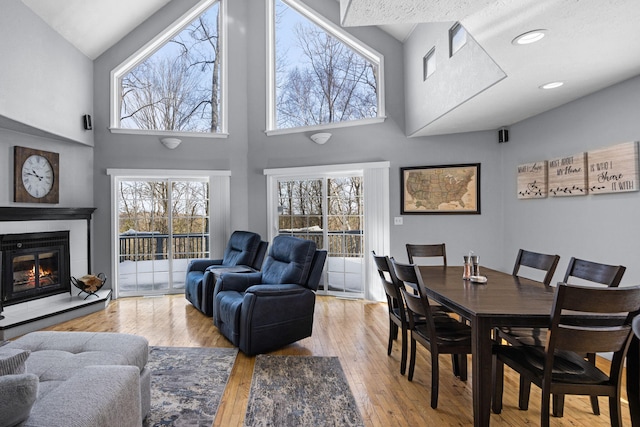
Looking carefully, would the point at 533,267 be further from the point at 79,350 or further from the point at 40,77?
the point at 40,77

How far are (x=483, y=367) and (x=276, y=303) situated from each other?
1.73 m

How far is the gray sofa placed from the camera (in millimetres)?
1123

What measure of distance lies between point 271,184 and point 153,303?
95.2 inches

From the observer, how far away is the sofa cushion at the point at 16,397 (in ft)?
3.48

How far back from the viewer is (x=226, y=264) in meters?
4.69

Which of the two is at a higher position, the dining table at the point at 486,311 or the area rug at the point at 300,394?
the dining table at the point at 486,311

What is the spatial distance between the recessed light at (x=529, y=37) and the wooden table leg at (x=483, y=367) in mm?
1729

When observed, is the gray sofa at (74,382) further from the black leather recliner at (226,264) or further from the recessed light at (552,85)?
the recessed light at (552,85)

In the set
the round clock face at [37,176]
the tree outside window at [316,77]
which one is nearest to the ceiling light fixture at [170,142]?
the round clock face at [37,176]

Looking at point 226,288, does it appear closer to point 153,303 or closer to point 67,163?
point 153,303

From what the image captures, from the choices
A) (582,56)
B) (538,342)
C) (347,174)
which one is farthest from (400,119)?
(538,342)

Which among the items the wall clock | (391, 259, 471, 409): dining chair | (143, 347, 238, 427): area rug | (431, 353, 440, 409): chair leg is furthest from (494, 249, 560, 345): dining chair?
the wall clock

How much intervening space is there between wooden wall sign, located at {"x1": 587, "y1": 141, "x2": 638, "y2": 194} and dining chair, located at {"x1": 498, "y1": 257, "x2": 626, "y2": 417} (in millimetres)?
960

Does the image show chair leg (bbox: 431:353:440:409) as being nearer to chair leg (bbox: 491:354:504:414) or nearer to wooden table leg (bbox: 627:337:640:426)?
chair leg (bbox: 491:354:504:414)
